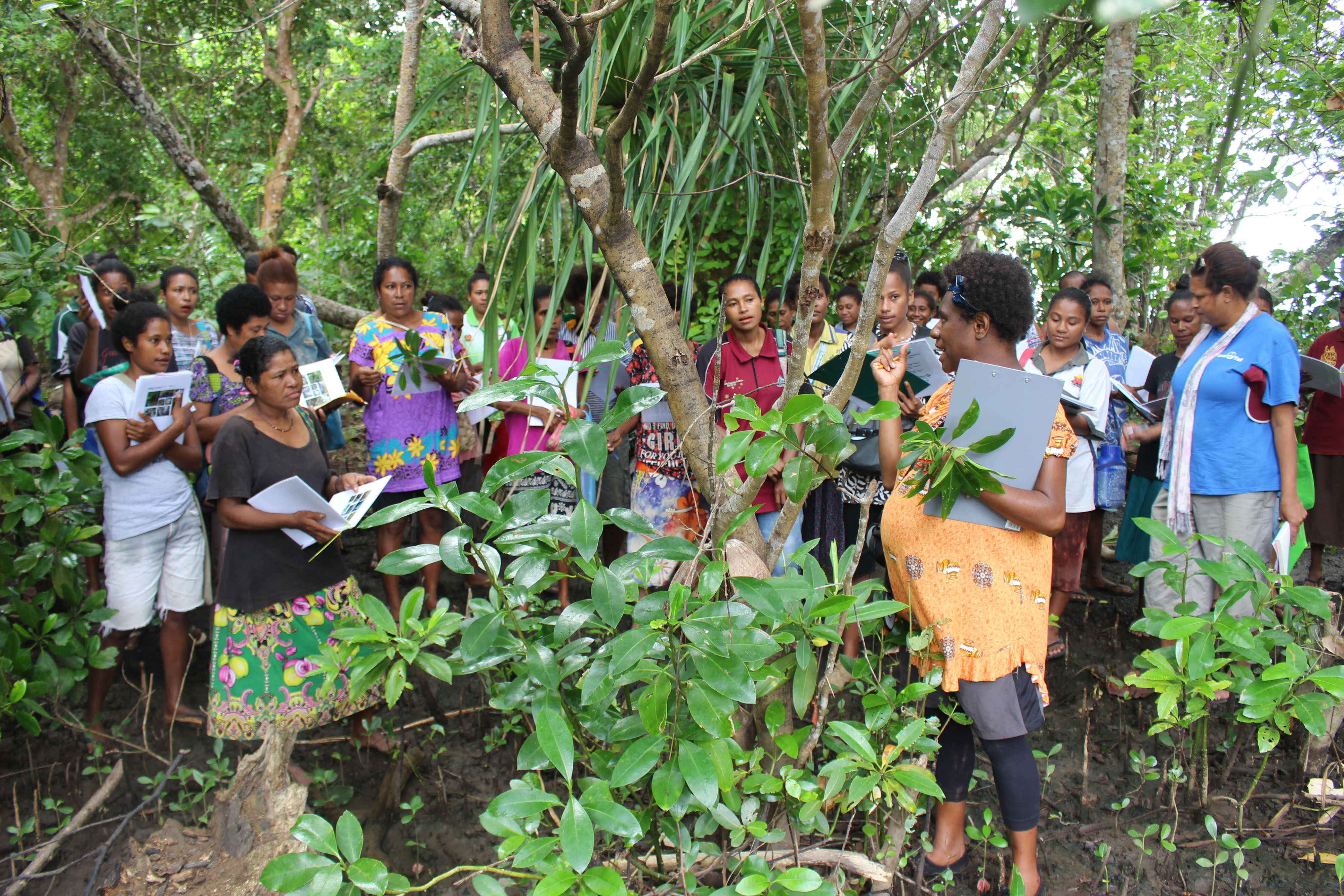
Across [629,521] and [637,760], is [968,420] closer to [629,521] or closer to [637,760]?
[629,521]

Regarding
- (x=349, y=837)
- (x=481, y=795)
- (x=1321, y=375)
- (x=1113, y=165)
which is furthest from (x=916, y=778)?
(x=1113, y=165)

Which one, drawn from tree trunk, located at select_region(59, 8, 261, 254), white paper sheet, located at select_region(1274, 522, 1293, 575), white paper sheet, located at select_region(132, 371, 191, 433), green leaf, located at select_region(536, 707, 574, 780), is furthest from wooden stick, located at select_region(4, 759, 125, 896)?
white paper sheet, located at select_region(1274, 522, 1293, 575)

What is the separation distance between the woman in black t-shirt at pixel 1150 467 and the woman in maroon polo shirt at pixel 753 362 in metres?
1.67

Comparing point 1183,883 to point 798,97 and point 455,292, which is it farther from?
point 455,292

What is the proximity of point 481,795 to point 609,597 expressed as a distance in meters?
1.73

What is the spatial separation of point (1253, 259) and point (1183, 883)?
2.10m

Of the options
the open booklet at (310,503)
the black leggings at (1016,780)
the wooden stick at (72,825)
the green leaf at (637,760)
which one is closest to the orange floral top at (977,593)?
the black leggings at (1016,780)

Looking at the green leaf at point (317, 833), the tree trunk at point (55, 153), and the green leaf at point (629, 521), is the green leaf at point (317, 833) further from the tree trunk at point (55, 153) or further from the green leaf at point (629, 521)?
the tree trunk at point (55, 153)

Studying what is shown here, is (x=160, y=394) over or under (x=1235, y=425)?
over

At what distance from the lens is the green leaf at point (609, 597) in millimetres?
1325

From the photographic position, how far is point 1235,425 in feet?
9.80

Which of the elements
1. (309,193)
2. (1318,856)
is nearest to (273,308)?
(1318,856)

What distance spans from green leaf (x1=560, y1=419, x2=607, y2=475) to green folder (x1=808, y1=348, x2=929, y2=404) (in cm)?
108

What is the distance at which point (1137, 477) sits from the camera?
4.03 m
